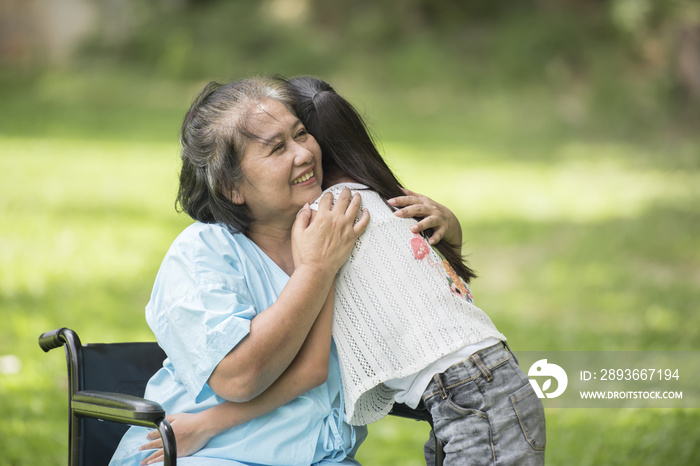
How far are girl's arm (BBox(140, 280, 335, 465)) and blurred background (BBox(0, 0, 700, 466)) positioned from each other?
70 cm

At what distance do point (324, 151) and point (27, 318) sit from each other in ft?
11.9

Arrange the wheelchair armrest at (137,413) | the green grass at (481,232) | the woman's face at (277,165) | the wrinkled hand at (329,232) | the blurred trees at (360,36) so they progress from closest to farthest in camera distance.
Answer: the wheelchair armrest at (137,413), the wrinkled hand at (329,232), the woman's face at (277,165), the green grass at (481,232), the blurred trees at (360,36)

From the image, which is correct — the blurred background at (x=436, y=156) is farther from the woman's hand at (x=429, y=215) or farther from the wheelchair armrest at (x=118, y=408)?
the wheelchair armrest at (x=118, y=408)

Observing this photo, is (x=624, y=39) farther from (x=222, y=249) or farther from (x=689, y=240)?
(x=222, y=249)

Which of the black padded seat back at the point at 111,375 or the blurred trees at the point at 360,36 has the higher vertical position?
the blurred trees at the point at 360,36

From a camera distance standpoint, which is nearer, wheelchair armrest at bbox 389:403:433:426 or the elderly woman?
the elderly woman

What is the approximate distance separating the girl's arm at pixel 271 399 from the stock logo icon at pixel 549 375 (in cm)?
193

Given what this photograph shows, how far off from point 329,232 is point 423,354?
38cm

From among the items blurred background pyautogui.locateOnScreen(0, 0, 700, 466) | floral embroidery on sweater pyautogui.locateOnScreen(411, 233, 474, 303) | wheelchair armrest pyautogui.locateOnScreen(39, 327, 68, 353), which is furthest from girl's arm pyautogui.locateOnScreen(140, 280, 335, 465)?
blurred background pyautogui.locateOnScreen(0, 0, 700, 466)

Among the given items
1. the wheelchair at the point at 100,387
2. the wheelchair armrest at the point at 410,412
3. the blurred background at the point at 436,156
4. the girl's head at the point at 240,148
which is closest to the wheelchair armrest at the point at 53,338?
the wheelchair at the point at 100,387

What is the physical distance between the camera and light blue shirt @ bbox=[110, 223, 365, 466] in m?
1.79

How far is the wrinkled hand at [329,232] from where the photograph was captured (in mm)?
1855

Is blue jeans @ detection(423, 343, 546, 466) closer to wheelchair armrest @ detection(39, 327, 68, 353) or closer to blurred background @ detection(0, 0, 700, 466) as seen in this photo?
blurred background @ detection(0, 0, 700, 466)

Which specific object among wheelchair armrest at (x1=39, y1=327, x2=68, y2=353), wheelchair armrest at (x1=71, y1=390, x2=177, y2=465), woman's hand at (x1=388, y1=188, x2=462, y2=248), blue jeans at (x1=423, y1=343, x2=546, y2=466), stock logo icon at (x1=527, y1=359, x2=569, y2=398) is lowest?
stock logo icon at (x1=527, y1=359, x2=569, y2=398)
